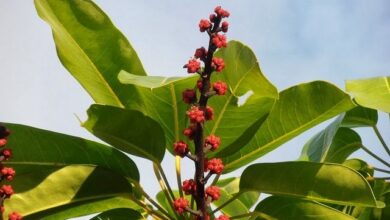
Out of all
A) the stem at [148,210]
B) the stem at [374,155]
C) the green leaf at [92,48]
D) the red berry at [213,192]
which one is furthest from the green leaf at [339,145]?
the red berry at [213,192]

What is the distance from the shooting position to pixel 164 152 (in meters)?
2.88

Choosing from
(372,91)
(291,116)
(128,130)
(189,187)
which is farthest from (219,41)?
(372,91)

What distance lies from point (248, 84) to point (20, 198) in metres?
1.00

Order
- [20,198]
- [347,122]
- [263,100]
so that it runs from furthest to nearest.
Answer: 1. [347,122]
2. [263,100]
3. [20,198]

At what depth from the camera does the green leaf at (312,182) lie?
8.59ft

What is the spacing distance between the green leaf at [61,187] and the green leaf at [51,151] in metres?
0.07

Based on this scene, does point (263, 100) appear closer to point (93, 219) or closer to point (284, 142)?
point (284, 142)

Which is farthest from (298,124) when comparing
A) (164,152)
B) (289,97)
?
(164,152)

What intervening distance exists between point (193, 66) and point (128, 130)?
20.6 inches

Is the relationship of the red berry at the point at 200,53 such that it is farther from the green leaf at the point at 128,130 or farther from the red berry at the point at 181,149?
the green leaf at the point at 128,130

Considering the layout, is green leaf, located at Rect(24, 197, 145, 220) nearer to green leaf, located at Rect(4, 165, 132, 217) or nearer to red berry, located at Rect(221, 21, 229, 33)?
green leaf, located at Rect(4, 165, 132, 217)

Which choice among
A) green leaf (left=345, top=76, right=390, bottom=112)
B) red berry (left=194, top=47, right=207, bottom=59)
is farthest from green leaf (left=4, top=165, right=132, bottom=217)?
green leaf (left=345, top=76, right=390, bottom=112)

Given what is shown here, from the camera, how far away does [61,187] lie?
8.82 feet

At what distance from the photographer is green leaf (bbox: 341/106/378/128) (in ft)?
12.8
